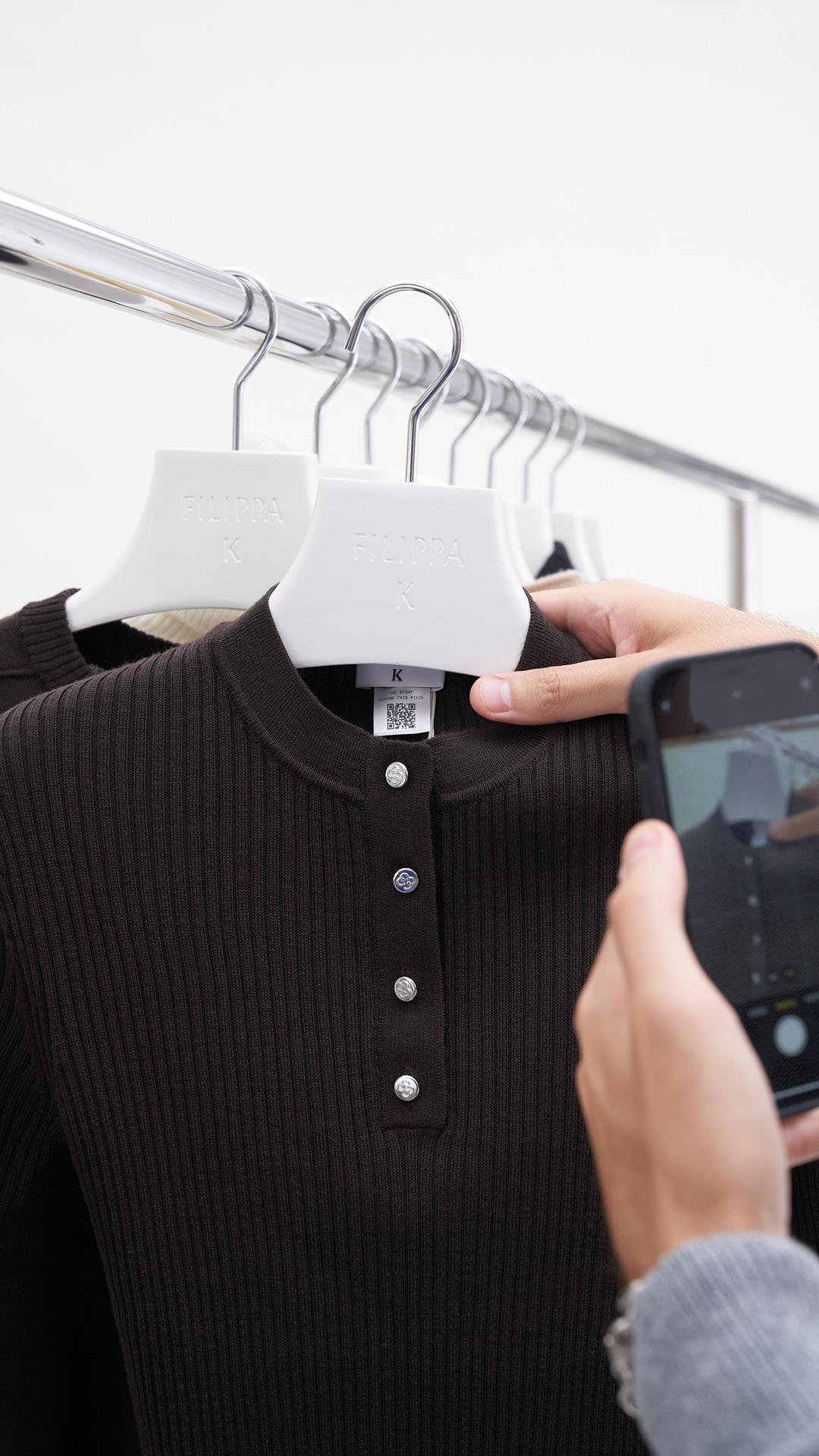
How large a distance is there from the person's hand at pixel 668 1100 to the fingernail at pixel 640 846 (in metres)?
0.01

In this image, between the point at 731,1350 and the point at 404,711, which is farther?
the point at 404,711

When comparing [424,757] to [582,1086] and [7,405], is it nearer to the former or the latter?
[582,1086]

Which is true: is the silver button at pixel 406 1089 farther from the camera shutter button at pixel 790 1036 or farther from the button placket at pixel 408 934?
the camera shutter button at pixel 790 1036

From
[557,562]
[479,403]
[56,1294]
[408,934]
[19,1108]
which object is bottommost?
[56,1294]

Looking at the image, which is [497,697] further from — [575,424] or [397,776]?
[575,424]

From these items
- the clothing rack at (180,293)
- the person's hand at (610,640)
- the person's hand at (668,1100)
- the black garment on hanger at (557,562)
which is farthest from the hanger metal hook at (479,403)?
the person's hand at (668,1100)

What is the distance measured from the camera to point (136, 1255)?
1.78 ft

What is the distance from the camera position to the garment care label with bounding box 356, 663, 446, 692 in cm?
59

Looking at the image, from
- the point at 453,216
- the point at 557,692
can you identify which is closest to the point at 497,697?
the point at 557,692

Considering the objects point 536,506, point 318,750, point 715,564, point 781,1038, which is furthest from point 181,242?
point 715,564

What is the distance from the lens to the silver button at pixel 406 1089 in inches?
20.7

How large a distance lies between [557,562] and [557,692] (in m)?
0.37

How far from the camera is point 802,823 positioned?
16.1 inches

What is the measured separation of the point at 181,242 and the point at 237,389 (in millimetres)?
779
